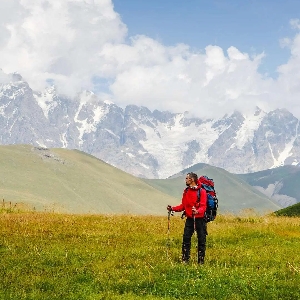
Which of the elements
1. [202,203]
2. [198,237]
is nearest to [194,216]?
[202,203]

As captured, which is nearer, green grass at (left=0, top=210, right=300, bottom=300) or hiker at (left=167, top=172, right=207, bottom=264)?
green grass at (left=0, top=210, right=300, bottom=300)

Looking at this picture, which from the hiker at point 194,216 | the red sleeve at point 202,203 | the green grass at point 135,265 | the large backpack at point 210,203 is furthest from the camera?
the large backpack at point 210,203

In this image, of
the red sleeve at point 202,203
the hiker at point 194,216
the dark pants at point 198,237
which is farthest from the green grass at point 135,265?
the red sleeve at point 202,203

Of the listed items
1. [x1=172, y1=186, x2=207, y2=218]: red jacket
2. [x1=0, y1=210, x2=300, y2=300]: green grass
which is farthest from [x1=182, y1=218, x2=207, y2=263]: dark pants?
[x1=0, y1=210, x2=300, y2=300]: green grass

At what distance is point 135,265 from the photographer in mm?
14547

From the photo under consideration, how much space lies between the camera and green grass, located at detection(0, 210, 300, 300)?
11.9 meters

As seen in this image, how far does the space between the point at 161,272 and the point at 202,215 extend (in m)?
2.67

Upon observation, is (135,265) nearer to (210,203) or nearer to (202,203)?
(202,203)

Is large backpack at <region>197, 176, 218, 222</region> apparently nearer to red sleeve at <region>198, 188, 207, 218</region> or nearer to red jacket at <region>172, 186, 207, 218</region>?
red jacket at <region>172, 186, 207, 218</region>

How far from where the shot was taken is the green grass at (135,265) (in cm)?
1189

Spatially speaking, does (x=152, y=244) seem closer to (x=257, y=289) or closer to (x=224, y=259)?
(x=224, y=259)

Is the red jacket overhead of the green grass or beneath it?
overhead

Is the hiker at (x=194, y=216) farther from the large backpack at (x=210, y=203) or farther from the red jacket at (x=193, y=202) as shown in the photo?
the large backpack at (x=210, y=203)

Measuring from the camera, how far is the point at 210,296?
1171 centimetres
